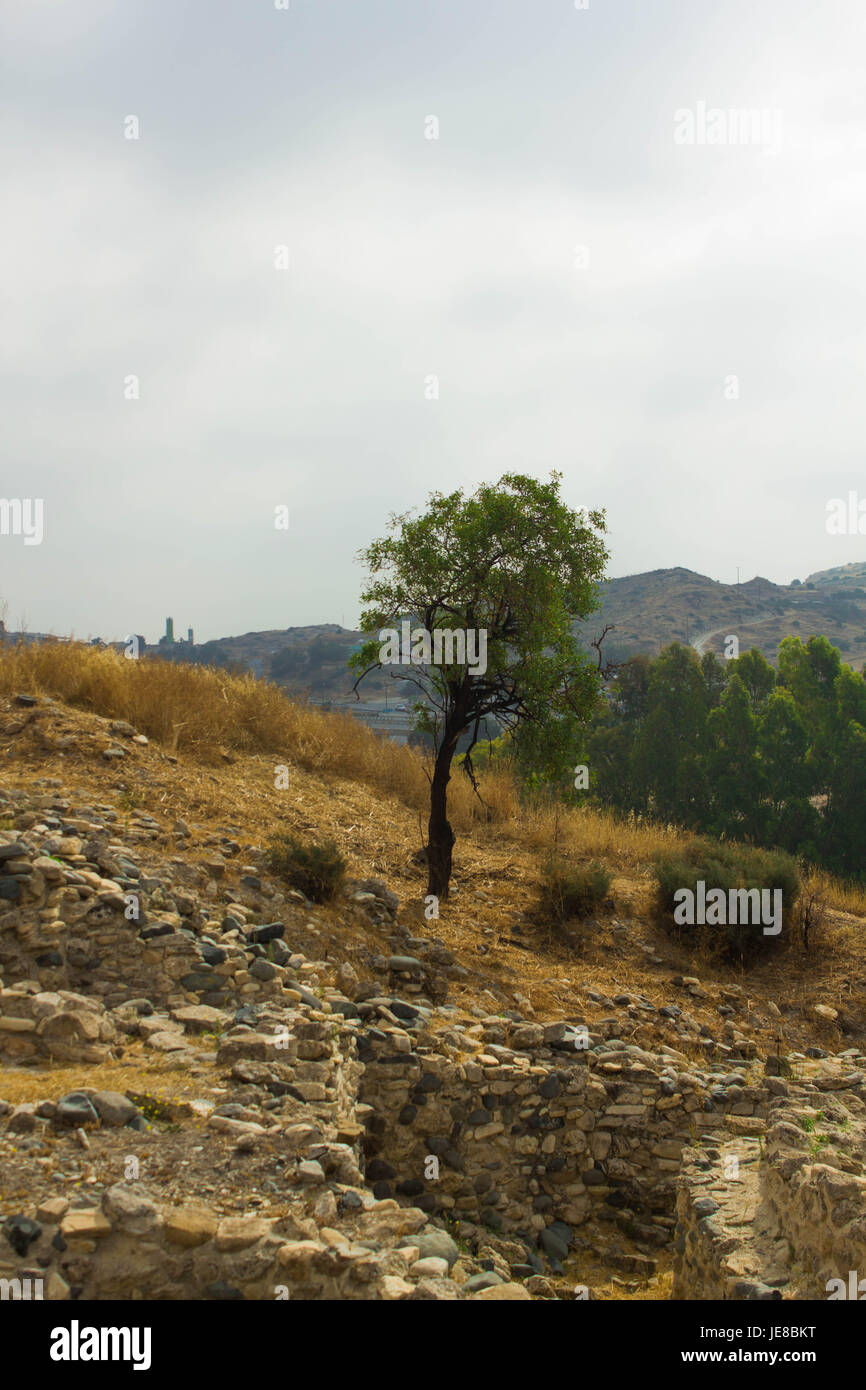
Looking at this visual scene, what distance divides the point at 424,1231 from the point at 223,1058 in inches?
61.2

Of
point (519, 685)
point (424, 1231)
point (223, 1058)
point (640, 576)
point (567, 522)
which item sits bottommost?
point (424, 1231)

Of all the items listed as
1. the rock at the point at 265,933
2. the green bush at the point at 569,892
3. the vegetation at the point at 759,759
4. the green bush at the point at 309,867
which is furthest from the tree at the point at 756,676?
the rock at the point at 265,933

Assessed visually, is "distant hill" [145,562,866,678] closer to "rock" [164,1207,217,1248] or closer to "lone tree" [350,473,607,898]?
"lone tree" [350,473,607,898]

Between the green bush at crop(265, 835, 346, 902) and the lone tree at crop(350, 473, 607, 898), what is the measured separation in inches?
68.4

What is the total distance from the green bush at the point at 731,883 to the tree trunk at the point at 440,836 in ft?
9.64

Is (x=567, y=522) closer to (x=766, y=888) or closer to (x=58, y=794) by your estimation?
(x=766, y=888)

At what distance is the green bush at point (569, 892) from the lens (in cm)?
1077

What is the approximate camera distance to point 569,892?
10.8 metres

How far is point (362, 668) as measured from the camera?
10.6 meters

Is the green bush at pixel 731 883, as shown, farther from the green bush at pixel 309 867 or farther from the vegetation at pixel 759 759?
the vegetation at pixel 759 759

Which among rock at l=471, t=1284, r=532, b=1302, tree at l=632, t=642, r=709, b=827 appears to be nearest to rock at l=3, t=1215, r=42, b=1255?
rock at l=471, t=1284, r=532, b=1302

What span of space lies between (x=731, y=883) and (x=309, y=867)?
5819 mm

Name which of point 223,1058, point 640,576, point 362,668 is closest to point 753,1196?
point 223,1058
